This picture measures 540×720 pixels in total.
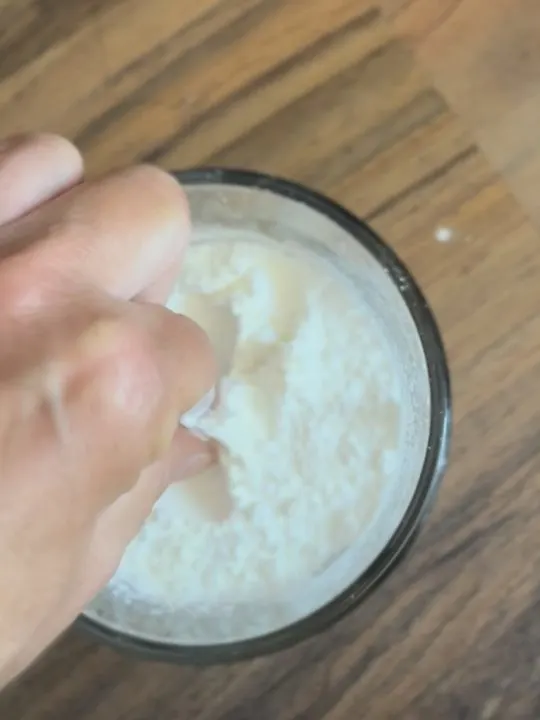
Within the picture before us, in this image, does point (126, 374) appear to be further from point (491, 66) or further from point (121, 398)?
point (491, 66)

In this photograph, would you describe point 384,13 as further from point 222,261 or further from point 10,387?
point 10,387

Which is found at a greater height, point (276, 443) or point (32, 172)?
point (32, 172)

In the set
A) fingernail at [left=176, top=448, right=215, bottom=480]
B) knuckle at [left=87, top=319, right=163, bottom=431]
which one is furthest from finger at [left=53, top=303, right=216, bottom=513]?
fingernail at [left=176, top=448, right=215, bottom=480]

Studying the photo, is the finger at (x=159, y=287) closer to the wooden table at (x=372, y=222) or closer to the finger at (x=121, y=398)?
the finger at (x=121, y=398)

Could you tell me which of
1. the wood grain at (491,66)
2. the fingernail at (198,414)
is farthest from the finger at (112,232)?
the wood grain at (491,66)

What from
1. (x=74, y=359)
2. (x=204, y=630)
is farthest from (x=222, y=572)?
(x=74, y=359)

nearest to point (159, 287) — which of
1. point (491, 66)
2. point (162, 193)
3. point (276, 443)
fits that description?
point (162, 193)
